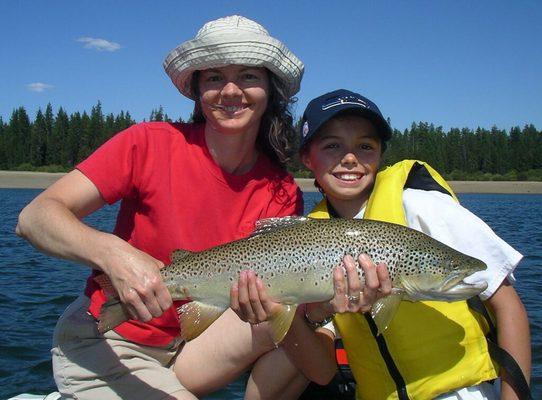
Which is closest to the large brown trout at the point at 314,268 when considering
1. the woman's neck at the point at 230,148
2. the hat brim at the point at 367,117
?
the hat brim at the point at 367,117

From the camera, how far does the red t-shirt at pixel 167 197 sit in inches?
160

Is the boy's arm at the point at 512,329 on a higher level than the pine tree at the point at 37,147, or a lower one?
lower

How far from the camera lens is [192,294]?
366cm

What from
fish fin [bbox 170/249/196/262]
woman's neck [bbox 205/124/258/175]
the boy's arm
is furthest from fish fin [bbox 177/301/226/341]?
the boy's arm

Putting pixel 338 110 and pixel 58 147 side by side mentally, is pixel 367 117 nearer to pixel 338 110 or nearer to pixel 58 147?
pixel 338 110

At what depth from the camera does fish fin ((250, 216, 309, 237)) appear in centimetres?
384

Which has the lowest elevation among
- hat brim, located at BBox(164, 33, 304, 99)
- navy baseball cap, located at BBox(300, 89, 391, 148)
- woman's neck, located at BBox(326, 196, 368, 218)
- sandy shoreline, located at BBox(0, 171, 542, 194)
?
sandy shoreline, located at BBox(0, 171, 542, 194)

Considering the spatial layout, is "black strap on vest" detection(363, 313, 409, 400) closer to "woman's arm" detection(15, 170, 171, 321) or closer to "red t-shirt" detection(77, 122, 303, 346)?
"red t-shirt" detection(77, 122, 303, 346)

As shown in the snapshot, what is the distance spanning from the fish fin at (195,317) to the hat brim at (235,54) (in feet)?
5.49

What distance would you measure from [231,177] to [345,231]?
44.6 inches

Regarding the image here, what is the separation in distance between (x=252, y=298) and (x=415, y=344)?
111 cm

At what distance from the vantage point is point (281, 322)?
3.62 metres

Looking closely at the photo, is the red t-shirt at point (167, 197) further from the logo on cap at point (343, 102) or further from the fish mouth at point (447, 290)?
the fish mouth at point (447, 290)

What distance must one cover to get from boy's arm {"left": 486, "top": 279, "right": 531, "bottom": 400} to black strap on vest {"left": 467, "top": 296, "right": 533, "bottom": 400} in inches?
2.0
